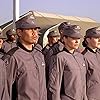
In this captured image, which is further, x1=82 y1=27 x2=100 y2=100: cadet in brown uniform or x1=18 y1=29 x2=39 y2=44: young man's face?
x1=82 y1=27 x2=100 y2=100: cadet in brown uniform

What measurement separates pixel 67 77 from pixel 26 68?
802 mm

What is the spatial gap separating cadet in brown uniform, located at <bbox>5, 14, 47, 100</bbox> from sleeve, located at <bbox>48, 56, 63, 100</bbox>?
309mm

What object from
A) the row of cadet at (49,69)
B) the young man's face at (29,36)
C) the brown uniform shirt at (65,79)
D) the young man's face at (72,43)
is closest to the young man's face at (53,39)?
the row of cadet at (49,69)

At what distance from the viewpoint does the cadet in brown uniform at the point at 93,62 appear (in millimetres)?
5453

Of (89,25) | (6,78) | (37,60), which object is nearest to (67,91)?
(37,60)

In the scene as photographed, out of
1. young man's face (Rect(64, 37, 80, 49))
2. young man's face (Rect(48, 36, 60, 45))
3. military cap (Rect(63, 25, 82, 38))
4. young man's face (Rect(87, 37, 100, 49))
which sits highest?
military cap (Rect(63, 25, 82, 38))

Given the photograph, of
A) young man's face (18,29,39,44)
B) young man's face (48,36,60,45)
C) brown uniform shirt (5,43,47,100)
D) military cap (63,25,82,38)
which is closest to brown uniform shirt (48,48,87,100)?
military cap (63,25,82,38)

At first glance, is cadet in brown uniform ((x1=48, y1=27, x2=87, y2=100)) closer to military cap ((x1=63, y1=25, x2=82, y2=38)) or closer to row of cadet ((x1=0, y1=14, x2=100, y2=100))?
row of cadet ((x1=0, y1=14, x2=100, y2=100))

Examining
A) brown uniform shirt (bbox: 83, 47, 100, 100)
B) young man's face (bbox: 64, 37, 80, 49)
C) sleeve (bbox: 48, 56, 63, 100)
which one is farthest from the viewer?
brown uniform shirt (bbox: 83, 47, 100, 100)

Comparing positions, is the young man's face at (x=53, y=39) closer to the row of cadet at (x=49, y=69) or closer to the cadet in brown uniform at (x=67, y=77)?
the row of cadet at (x=49, y=69)

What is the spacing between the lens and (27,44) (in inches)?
175

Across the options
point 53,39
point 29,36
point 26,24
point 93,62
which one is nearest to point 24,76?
point 29,36

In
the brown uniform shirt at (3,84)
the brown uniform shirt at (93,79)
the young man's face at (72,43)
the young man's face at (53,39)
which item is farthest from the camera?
the young man's face at (53,39)

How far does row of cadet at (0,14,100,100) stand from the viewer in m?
4.27
